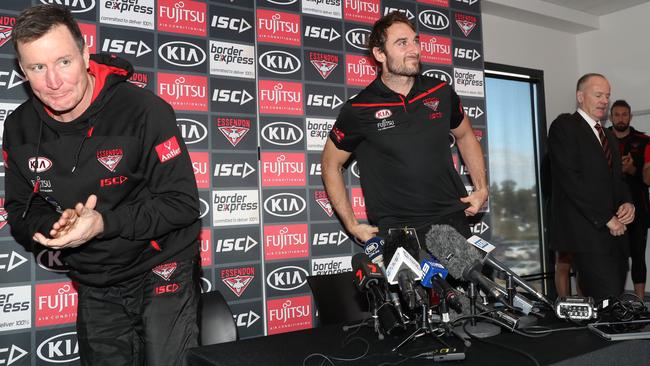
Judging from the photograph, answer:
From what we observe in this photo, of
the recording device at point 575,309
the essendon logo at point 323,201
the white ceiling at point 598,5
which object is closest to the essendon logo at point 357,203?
the essendon logo at point 323,201

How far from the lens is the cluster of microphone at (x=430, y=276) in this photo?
4.56 ft

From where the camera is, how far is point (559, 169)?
11.3 ft

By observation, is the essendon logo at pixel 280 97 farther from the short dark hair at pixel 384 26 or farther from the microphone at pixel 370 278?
the microphone at pixel 370 278

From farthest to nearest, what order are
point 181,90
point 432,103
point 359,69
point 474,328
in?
point 359,69 → point 181,90 → point 432,103 → point 474,328

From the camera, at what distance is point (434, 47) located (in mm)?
4035

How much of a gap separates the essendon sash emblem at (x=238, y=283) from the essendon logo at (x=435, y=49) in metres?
2.07

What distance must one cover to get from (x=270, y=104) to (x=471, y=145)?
125 centimetres

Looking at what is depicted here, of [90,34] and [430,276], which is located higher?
[90,34]

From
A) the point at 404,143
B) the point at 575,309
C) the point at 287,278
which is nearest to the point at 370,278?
the point at 575,309

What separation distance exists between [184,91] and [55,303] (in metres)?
1.33

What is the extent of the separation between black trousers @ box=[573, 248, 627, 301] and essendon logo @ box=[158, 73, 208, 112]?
2483 mm

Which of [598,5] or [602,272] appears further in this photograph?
[598,5]

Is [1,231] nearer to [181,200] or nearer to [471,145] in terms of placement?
[181,200]

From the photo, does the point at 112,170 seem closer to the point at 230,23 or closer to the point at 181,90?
the point at 181,90
